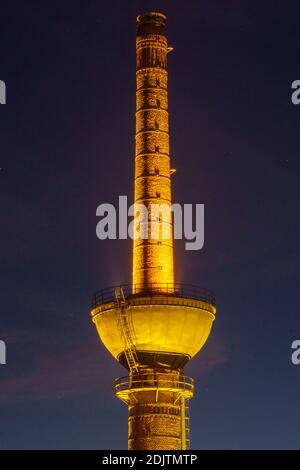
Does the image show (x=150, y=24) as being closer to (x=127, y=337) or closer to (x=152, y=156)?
(x=152, y=156)

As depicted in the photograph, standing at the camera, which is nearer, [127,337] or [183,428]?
[127,337]

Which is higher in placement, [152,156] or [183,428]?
[152,156]

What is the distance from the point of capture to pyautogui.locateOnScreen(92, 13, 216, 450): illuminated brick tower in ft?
316

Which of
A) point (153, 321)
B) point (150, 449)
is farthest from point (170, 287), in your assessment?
point (150, 449)

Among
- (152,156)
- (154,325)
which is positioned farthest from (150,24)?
(154,325)

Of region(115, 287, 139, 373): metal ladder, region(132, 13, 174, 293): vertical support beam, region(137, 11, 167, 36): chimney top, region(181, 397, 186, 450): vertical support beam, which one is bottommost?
region(181, 397, 186, 450): vertical support beam


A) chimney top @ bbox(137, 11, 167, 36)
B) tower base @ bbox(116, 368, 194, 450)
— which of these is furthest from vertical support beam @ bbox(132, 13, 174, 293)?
tower base @ bbox(116, 368, 194, 450)

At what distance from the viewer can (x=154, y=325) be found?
9631cm

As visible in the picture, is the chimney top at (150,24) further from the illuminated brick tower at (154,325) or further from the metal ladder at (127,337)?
the metal ladder at (127,337)

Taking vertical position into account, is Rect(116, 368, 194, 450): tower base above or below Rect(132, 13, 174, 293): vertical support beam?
below

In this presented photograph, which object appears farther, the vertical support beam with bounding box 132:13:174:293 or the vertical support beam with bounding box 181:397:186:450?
the vertical support beam with bounding box 132:13:174:293

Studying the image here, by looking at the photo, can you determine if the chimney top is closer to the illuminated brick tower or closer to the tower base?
the illuminated brick tower
